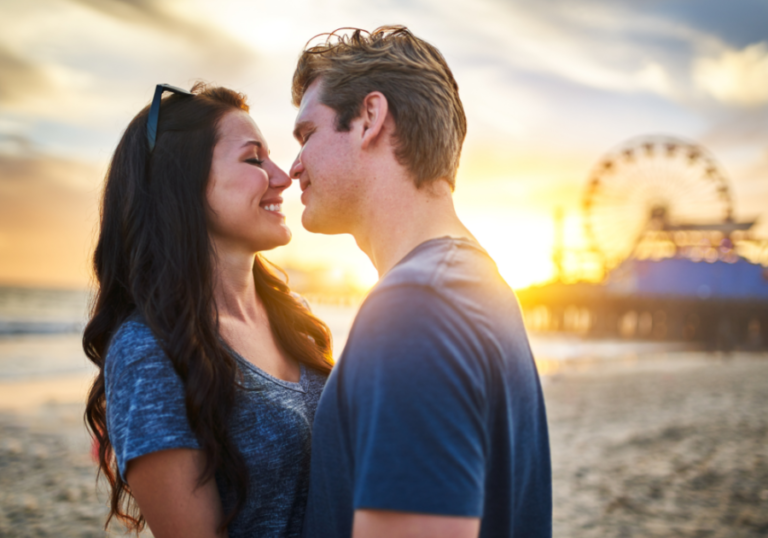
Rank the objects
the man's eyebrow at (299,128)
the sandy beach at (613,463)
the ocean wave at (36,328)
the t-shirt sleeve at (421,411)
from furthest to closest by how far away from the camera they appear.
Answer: the ocean wave at (36,328)
the sandy beach at (613,463)
the man's eyebrow at (299,128)
the t-shirt sleeve at (421,411)

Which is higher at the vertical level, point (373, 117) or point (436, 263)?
point (373, 117)

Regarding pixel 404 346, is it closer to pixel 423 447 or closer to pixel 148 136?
pixel 423 447

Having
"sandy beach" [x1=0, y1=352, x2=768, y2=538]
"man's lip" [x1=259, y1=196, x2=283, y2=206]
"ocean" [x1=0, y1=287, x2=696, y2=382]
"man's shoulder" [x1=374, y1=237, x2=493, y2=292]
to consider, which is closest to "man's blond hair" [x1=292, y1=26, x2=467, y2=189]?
"man's shoulder" [x1=374, y1=237, x2=493, y2=292]

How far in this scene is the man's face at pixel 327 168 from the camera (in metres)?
1.64

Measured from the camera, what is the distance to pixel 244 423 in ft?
5.60

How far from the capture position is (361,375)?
3.43ft

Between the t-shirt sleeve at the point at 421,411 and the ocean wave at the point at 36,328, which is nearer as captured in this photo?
the t-shirt sleeve at the point at 421,411

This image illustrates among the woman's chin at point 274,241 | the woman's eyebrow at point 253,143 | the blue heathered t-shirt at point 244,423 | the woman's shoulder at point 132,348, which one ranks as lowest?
the blue heathered t-shirt at point 244,423

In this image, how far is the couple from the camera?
97 centimetres

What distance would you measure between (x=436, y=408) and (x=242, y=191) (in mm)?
1405

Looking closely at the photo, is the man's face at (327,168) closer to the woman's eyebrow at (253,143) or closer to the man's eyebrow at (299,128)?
the man's eyebrow at (299,128)

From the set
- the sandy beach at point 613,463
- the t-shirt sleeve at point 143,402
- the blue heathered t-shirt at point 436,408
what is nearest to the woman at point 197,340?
the t-shirt sleeve at point 143,402

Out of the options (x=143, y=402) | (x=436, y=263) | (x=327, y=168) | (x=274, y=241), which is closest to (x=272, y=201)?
(x=274, y=241)

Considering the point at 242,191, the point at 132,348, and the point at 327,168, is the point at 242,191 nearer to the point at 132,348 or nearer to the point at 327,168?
the point at 327,168
